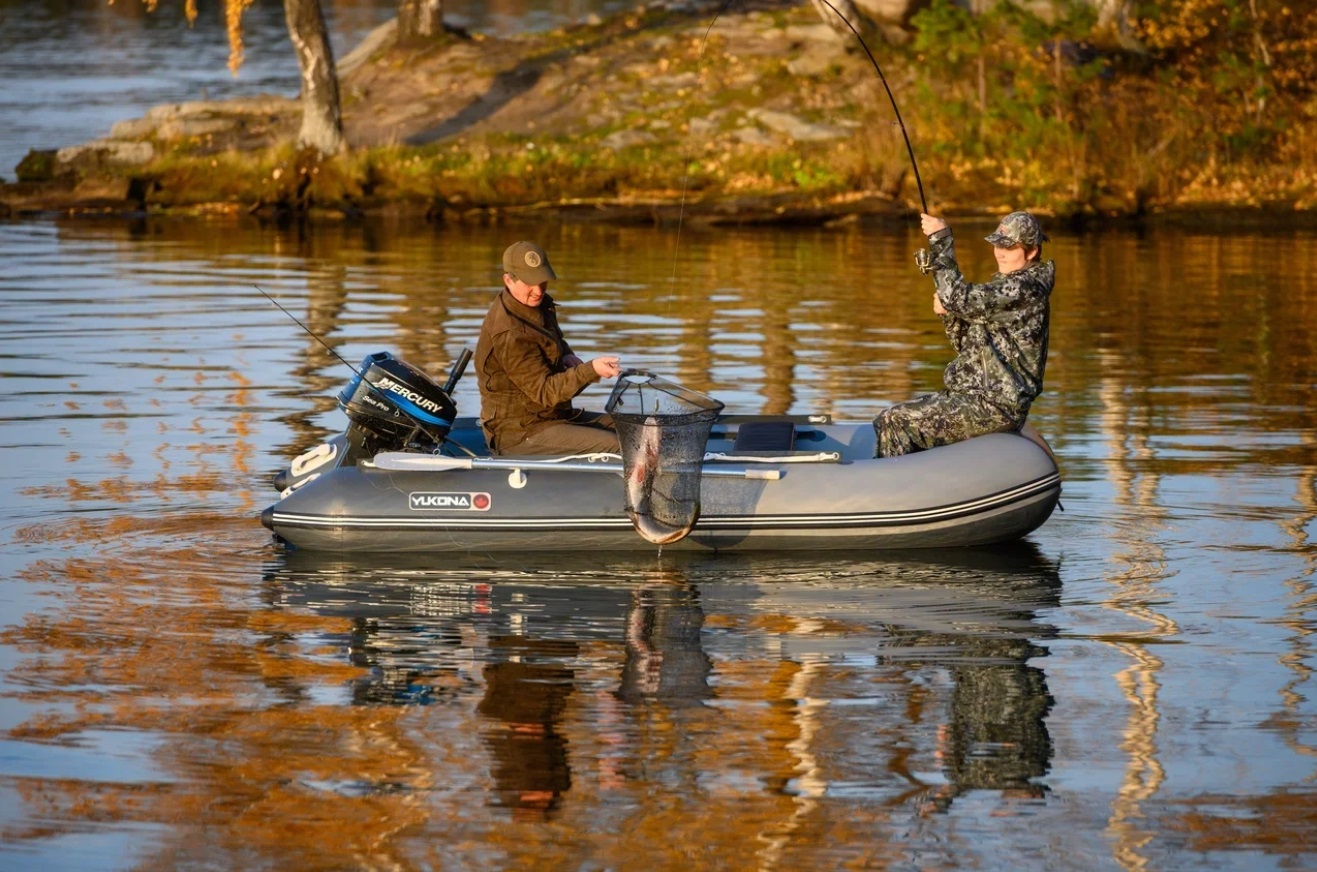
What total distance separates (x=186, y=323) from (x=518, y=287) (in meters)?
10.0

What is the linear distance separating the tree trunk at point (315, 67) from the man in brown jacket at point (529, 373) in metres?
18.5

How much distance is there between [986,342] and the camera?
1054 cm

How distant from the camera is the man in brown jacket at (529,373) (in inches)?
401

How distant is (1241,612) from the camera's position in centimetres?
945

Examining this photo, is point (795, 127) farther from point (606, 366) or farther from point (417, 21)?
point (606, 366)

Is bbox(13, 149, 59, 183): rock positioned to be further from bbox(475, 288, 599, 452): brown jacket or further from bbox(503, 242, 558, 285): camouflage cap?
bbox(503, 242, 558, 285): camouflage cap

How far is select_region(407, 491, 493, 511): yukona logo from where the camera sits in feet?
33.9

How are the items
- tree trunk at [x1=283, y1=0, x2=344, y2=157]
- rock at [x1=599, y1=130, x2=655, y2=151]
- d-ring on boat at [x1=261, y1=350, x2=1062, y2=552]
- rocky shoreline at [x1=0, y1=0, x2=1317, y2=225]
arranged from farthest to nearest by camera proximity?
rock at [x1=599, y1=130, x2=655, y2=151], tree trunk at [x1=283, y1=0, x2=344, y2=157], rocky shoreline at [x1=0, y1=0, x2=1317, y2=225], d-ring on boat at [x1=261, y1=350, x2=1062, y2=552]

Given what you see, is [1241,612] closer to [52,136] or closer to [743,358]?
[743,358]

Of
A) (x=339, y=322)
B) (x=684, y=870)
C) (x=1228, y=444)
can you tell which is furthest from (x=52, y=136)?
(x=684, y=870)

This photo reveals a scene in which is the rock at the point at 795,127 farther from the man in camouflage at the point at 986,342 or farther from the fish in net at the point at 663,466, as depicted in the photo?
the fish in net at the point at 663,466

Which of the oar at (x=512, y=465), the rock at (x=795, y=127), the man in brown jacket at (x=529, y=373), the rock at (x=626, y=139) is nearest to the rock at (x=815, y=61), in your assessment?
the rock at (x=795, y=127)

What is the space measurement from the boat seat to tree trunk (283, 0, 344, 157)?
18.2 meters

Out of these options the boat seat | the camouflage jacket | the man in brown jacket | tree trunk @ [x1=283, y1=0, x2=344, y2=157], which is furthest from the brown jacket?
tree trunk @ [x1=283, y1=0, x2=344, y2=157]
